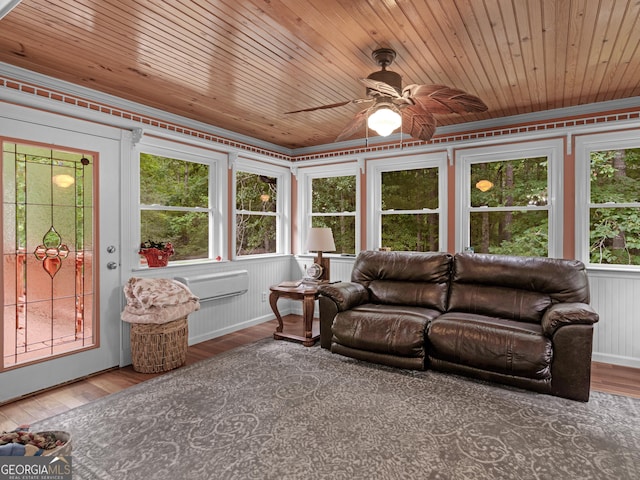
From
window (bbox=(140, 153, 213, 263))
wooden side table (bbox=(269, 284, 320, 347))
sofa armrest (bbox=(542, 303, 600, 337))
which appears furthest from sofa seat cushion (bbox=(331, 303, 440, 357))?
window (bbox=(140, 153, 213, 263))

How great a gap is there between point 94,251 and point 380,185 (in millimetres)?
3329

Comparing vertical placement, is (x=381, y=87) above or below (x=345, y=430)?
above

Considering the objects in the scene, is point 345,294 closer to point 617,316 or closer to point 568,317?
point 568,317

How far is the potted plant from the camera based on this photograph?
365 centimetres

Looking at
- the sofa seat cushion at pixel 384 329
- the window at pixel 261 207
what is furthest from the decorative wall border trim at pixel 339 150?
the sofa seat cushion at pixel 384 329

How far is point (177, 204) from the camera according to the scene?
161 inches

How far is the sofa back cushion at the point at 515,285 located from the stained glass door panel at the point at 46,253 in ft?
10.9

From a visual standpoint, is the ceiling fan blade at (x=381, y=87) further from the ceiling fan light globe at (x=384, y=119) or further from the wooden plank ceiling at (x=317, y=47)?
the wooden plank ceiling at (x=317, y=47)

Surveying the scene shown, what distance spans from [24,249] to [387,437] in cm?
291

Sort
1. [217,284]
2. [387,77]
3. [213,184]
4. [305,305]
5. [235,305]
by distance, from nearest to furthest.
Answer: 1. [387,77]
2. [305,305]
3. [217,284]
4. [213,184]
5. [235,305]

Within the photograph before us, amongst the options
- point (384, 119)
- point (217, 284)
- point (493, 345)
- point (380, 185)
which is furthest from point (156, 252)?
point (493, 345)

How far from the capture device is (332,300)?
3.61m

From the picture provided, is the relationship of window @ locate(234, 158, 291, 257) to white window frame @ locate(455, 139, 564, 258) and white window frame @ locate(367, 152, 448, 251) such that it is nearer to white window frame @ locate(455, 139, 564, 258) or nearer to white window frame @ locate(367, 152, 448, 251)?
white window frame @ locate(367, 152, 448, 251)

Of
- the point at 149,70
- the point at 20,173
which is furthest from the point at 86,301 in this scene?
the point at 149,70
